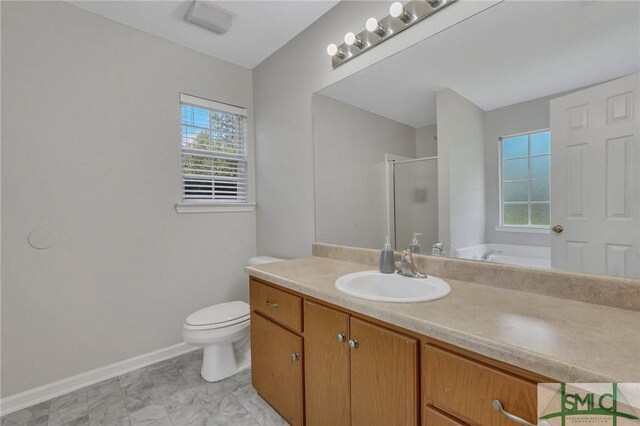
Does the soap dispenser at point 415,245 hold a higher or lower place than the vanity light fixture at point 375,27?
lower

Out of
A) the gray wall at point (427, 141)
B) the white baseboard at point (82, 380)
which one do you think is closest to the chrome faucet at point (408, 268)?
the gray wall at point (427, 141)

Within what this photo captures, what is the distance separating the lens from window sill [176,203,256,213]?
2312 mm

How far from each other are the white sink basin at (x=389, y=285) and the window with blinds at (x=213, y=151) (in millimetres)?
1654

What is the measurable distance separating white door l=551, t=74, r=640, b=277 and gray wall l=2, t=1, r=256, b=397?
7.69 feet

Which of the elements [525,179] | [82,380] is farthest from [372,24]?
[82,380]

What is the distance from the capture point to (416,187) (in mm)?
1521

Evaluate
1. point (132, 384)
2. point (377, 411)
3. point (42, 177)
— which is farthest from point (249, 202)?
point (377, 411)

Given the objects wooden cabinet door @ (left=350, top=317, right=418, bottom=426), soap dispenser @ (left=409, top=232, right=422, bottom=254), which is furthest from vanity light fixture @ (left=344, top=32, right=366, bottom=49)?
wooden cabinet door @ (left=350, top=317, right=418, bottom=426)

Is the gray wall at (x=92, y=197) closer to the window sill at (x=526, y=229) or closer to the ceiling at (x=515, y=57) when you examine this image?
the ceiling at (x=515, y=57)

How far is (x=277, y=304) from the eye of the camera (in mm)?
1463

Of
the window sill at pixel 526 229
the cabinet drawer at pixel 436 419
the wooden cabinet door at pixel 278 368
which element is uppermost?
the window sill at pixel 526 229

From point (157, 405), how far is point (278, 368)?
840mm

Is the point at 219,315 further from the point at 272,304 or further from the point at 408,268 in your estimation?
the point at 408,268

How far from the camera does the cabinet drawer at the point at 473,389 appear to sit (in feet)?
2.19
